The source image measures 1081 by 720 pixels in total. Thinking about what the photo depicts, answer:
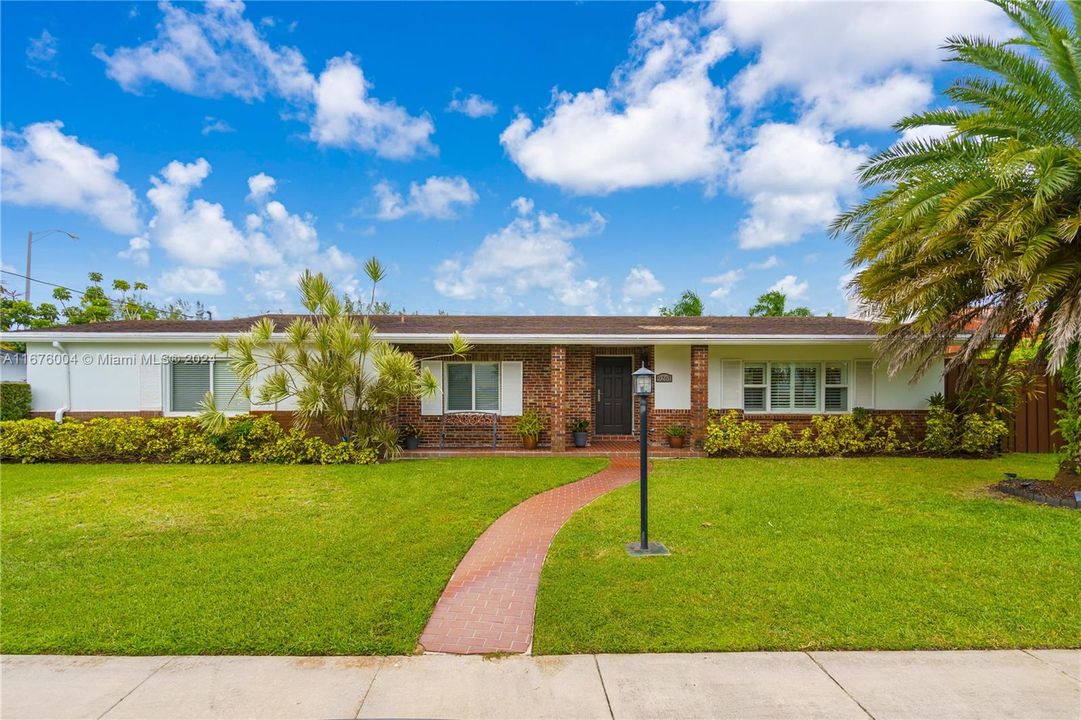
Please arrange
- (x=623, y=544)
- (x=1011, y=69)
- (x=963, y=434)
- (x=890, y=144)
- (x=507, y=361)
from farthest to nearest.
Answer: (x=507, y=361) → (x=963, y=434) → (x=890, y=144) → (x=1011, y=69) → (x=623, y=544)

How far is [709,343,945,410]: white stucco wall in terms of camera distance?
12.2 metres

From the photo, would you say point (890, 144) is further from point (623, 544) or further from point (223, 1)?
point (223, 1)

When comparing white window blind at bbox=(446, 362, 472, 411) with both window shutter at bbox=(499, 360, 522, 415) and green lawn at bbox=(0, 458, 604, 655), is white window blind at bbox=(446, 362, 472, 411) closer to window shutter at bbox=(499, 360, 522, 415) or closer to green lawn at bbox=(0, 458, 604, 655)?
window shutter at bbox=(499, 360, 522, 415)

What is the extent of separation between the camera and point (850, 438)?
11.6 meters

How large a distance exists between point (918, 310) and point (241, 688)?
10529 millimetres

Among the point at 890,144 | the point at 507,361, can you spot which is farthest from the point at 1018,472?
the point at 507,361

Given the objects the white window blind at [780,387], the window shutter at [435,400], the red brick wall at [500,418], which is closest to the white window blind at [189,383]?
the red brick wall at [500,418]

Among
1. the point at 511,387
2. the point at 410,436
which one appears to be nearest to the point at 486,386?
the point at 511,387

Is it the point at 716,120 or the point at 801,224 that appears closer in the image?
the point at 716,120

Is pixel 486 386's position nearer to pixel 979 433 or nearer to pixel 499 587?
pixel 499 587

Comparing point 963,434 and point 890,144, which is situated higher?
point 890,144

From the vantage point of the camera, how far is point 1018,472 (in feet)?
32.1

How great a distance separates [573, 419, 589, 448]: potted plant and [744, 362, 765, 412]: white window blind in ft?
13.4

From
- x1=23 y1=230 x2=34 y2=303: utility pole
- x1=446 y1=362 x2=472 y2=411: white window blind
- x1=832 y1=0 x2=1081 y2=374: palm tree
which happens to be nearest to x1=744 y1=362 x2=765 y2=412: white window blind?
x1=832 y1=0 x2=1081 y2=374: palm tree
